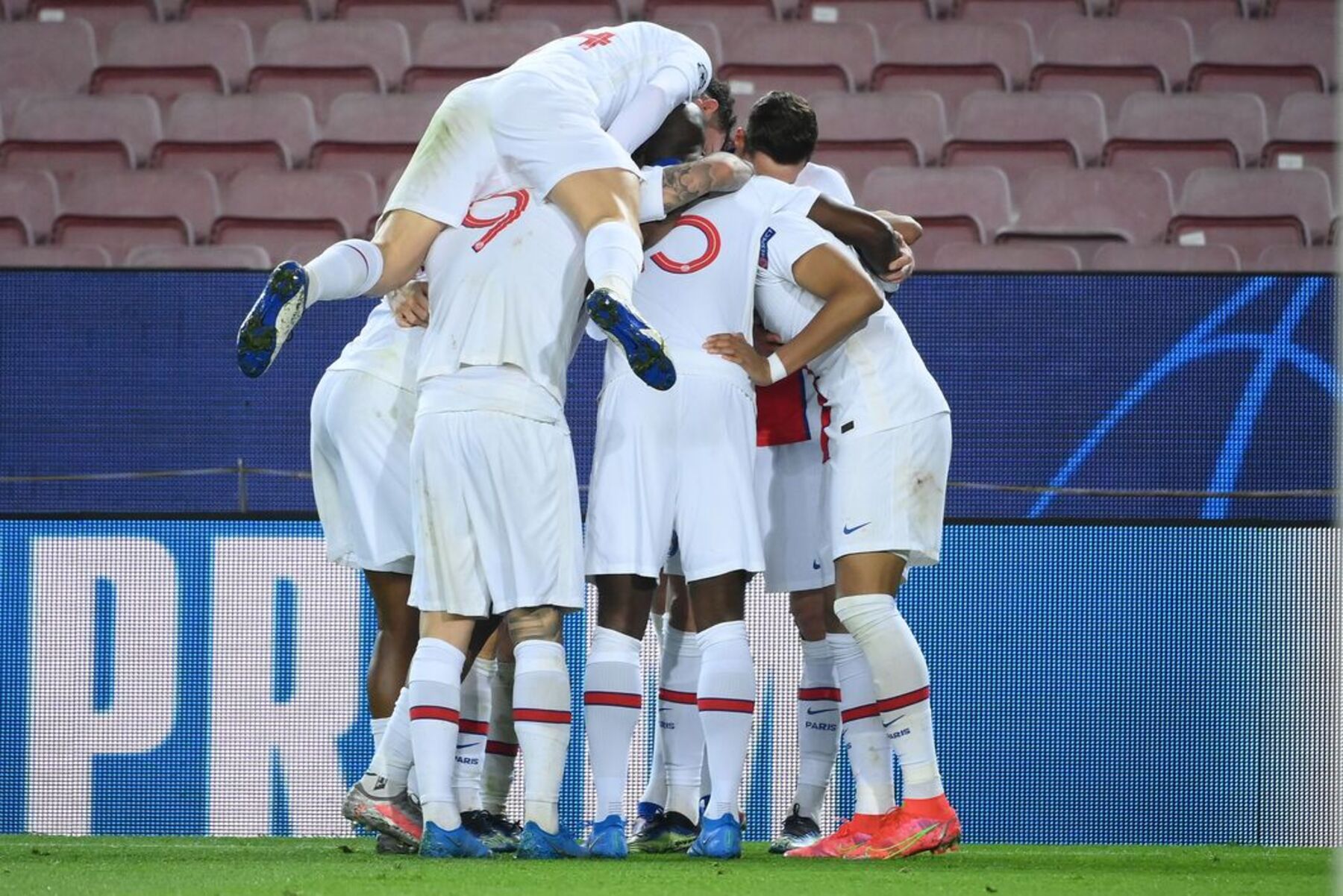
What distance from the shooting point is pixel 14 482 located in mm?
6160

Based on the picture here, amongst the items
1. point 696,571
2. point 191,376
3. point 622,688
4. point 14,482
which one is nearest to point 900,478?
point 696,571

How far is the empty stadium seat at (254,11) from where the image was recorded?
10.4 metres

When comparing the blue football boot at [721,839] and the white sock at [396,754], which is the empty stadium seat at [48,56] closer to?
the white sock at [396,754]

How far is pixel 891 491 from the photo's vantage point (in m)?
4.14

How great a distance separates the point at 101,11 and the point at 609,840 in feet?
26.1

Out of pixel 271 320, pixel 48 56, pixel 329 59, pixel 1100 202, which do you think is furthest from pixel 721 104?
pixel 48 56

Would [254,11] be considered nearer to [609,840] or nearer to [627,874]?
[609,840]

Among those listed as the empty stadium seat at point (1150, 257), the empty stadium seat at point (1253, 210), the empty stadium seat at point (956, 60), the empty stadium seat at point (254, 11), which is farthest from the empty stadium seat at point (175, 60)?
the empty stadium seat at point (1253, 210)

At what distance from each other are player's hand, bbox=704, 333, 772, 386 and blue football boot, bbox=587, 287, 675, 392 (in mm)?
564

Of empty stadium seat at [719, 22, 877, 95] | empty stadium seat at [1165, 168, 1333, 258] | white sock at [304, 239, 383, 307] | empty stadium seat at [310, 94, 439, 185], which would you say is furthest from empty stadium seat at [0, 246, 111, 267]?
empty stadium seat at [1165, 168, 1333, 258]

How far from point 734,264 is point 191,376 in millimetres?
2664

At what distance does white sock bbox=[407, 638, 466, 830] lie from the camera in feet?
12.5

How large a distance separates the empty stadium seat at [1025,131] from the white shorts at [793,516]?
4.90m

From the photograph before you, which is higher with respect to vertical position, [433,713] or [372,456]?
[372,456]
